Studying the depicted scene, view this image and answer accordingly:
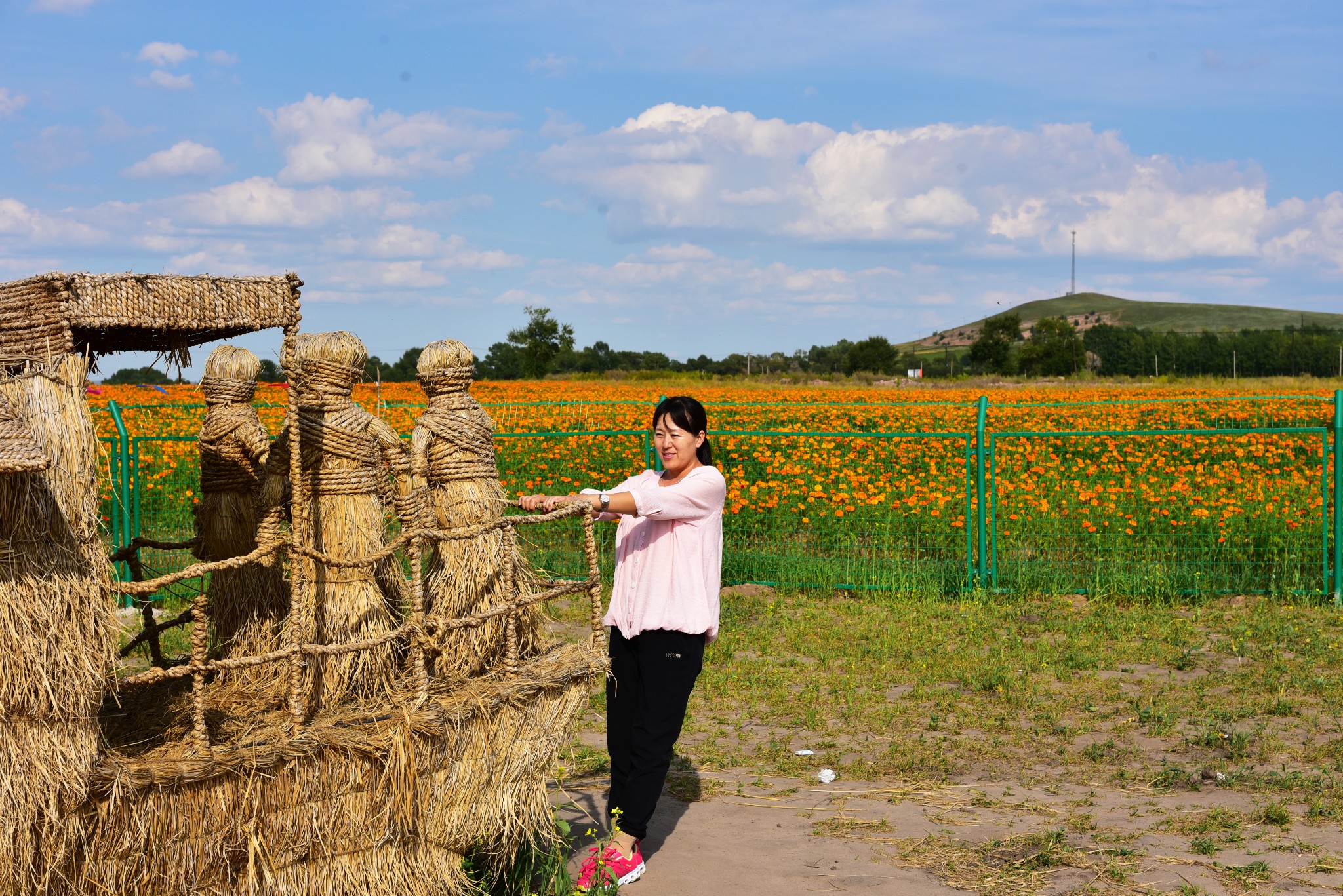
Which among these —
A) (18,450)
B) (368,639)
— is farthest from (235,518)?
(18,450)

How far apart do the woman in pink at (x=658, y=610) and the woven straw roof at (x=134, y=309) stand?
120cm

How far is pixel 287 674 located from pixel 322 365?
1.24 m

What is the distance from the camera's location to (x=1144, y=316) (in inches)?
5876

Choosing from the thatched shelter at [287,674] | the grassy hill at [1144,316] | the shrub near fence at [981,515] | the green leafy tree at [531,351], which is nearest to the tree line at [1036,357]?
the green leafy tree at [531,351]

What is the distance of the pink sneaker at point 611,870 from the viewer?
4238mm

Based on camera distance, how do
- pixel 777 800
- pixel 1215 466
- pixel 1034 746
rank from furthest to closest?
pixel 1215 466
pixel 1034 746
pixel 777 800

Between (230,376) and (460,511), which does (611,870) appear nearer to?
(460,511)

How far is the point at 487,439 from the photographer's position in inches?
190

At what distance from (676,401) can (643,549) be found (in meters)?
0.63

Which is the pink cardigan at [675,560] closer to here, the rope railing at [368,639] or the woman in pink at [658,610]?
the woman in pink at [658,610]

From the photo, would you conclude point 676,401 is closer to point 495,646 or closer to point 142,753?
point 495,646

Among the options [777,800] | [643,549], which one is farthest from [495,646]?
[777,800]

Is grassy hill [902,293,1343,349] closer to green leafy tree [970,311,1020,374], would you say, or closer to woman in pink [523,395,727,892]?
green leafy tree [970,311,1020,374]

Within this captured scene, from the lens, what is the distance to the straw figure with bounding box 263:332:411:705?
427 centimetres
